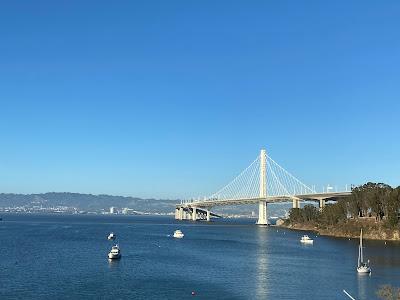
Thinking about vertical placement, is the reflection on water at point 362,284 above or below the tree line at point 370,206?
below

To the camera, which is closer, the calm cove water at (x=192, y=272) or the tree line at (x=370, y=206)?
the calm cove water at (x=192, y=272)

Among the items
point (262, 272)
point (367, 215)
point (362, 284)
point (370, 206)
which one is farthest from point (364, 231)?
point (362, 284)

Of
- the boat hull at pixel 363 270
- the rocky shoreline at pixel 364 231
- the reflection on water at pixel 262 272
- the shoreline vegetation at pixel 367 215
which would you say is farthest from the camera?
the shoreline vegetation at pixel 367 215

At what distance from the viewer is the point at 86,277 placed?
71.6 meters

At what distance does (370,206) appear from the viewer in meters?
154

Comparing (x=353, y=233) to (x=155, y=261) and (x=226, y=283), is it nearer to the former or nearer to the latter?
(x=155, y=261)

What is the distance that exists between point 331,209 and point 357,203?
12.8m

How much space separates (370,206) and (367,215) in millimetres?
14218

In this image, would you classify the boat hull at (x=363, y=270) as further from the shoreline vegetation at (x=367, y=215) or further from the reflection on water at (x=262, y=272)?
the shoreline vegetation at (x=367, y=215)

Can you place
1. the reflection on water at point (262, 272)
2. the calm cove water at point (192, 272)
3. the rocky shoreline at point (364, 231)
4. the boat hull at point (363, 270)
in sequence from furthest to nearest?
the rocky shoreline at point (364, 231), the boat hull at point (363, 270), the reflection on water at point (262, 272), the calm cove water at point (192, 272)

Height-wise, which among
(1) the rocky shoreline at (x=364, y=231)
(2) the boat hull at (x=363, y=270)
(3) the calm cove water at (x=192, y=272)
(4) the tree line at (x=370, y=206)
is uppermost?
(4) the tree line at (x=370, y=206)

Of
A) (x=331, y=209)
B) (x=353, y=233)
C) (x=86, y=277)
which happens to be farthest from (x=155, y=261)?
(x=331, y=209)

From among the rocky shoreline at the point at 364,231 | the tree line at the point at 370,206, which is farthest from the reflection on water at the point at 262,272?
the tree line at the point at 370,206

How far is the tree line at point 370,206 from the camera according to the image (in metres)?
139
